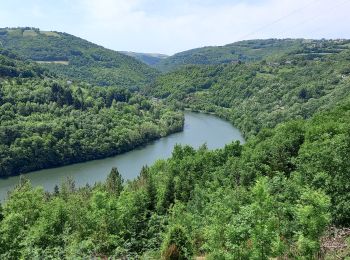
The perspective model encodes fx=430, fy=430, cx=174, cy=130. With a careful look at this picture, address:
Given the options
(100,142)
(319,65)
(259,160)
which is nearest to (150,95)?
(319,65)

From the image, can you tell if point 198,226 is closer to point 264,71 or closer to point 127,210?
point 127,210

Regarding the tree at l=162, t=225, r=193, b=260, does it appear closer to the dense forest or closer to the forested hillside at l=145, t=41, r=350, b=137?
the dense forest

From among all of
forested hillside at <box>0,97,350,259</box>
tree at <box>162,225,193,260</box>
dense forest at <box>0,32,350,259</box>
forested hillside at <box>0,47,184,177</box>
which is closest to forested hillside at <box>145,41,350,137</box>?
dense forest at <box>0,32,350,259</box>

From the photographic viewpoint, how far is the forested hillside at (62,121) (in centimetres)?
9031

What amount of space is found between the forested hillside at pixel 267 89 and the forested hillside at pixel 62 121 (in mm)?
24560

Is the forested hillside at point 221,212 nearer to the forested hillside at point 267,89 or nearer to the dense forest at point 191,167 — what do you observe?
the dense forest at point 191,167

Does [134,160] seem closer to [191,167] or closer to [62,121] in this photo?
[62,121]

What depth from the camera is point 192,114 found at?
15738cm

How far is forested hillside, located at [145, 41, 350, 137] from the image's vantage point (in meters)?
114

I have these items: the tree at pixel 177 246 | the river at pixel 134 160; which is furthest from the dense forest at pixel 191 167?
the river at pixel 134 160

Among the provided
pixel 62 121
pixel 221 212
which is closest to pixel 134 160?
pixel 62 121

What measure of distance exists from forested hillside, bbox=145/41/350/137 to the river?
282 inches

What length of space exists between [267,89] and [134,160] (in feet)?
227

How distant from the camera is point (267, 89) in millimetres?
146875
